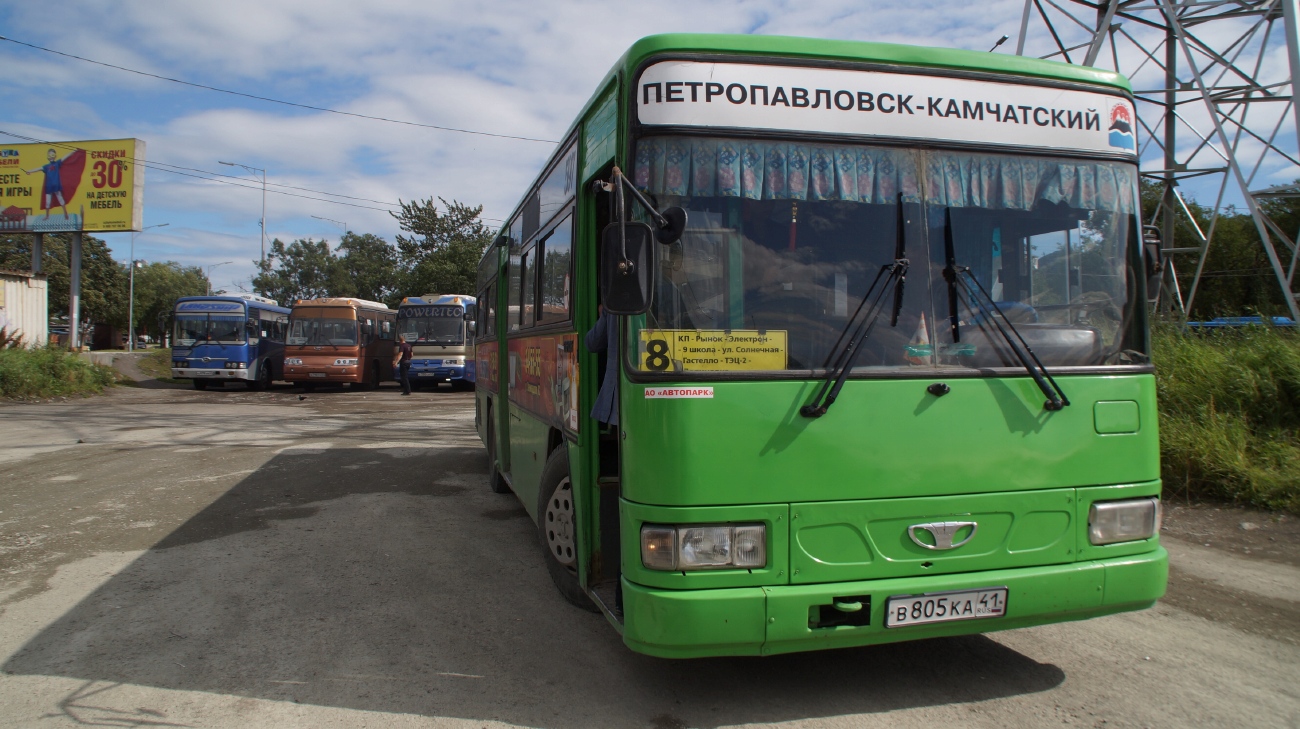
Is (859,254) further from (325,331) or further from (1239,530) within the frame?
(325,331)

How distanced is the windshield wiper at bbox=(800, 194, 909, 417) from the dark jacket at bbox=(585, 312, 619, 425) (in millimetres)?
853

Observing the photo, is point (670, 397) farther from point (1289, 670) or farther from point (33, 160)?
point (33, 160)

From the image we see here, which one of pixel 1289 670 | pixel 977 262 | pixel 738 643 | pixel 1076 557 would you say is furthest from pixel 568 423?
pixel 1289 670

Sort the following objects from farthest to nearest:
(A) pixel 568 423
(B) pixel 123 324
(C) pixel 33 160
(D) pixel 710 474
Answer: (B) pixel 123 324
(C) pixel 33 160
(A) pixel 568 423
(D) pixel 710 474

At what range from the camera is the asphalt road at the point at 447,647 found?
363cm

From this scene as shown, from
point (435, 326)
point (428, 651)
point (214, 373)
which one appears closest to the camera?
point (428, 651)

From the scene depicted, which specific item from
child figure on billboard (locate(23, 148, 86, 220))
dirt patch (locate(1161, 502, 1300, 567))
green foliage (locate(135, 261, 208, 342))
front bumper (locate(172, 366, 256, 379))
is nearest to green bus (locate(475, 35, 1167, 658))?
dirt patch (locate(1161, 502, 1300, 567))

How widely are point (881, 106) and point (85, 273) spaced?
68.3 meters

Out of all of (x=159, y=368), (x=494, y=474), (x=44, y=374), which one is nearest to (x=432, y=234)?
(x=159, y=368)

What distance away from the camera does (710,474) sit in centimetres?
322

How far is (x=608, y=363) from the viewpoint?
12.4 feet

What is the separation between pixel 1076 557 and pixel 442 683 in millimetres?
2937

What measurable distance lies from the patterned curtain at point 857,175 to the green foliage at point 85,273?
59.3 meters

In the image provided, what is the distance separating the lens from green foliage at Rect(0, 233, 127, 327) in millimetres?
52875
